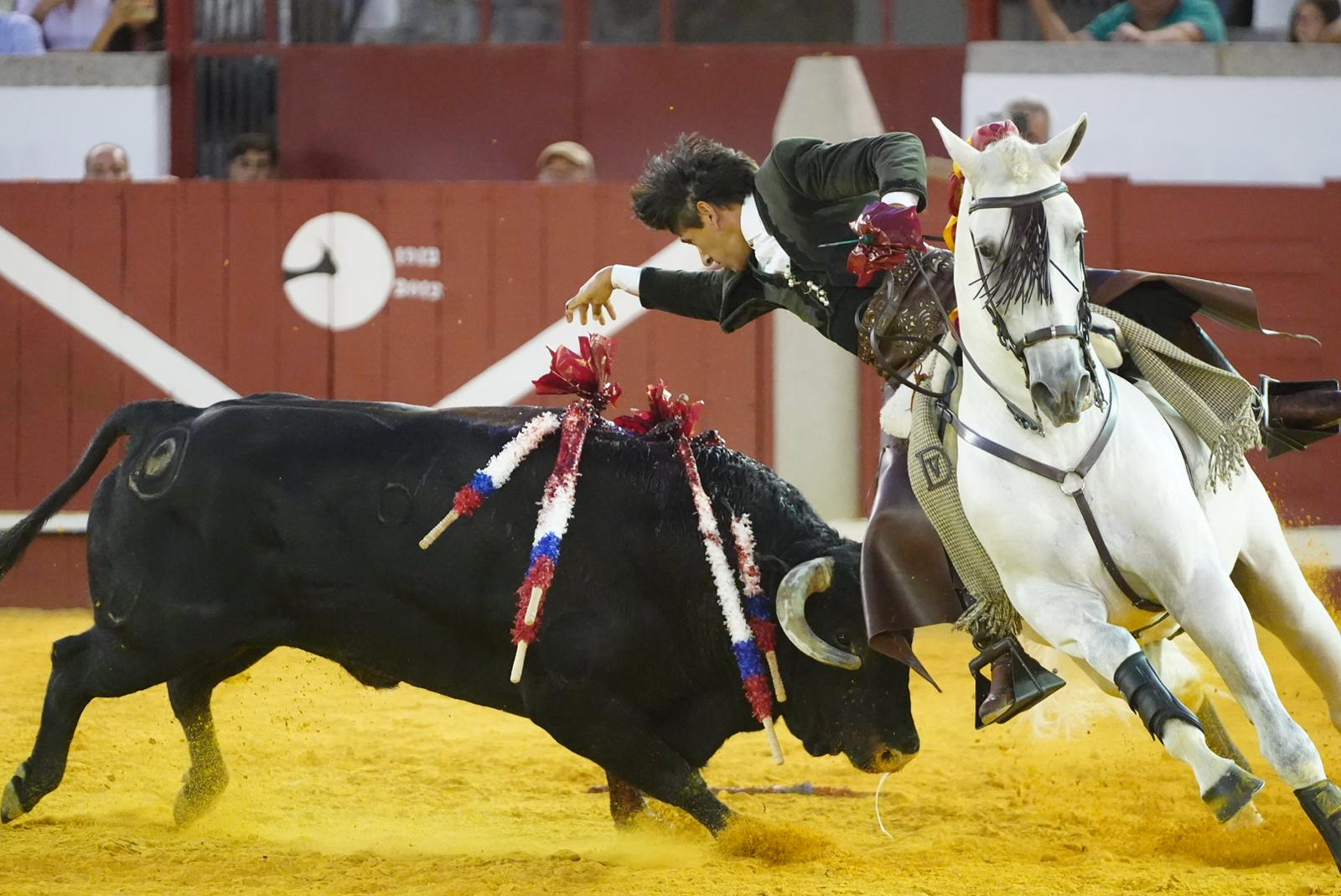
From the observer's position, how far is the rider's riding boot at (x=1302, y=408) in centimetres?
407

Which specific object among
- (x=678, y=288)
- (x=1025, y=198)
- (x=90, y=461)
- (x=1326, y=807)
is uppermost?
(x=1025, y=198)

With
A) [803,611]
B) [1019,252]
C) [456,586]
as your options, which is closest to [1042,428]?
[1019,252]

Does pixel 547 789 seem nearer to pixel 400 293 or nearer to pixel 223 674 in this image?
pixel 223 674

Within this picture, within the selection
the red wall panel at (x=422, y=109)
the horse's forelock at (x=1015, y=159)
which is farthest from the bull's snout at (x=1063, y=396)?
the red wall panel at (x=422, y=109)

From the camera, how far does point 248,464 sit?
463cm

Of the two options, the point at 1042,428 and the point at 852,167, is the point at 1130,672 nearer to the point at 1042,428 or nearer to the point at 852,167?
the point at 1042,428

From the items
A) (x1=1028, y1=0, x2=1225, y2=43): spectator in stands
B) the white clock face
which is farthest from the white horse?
(x1=1028, y1=0, x2=1225, y2=43): spectator in stands

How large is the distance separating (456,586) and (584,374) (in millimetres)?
703

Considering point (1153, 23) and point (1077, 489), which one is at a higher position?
point (1153, 23)

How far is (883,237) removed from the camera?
380 cm

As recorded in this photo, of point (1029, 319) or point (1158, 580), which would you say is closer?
point (1029, 319)

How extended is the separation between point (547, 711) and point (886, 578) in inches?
39.4

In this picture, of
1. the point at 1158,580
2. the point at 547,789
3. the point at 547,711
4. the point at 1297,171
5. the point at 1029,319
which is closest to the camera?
the point at 1029,319

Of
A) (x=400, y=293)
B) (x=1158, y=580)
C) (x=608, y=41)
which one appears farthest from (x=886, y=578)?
(x=608, y=41)
